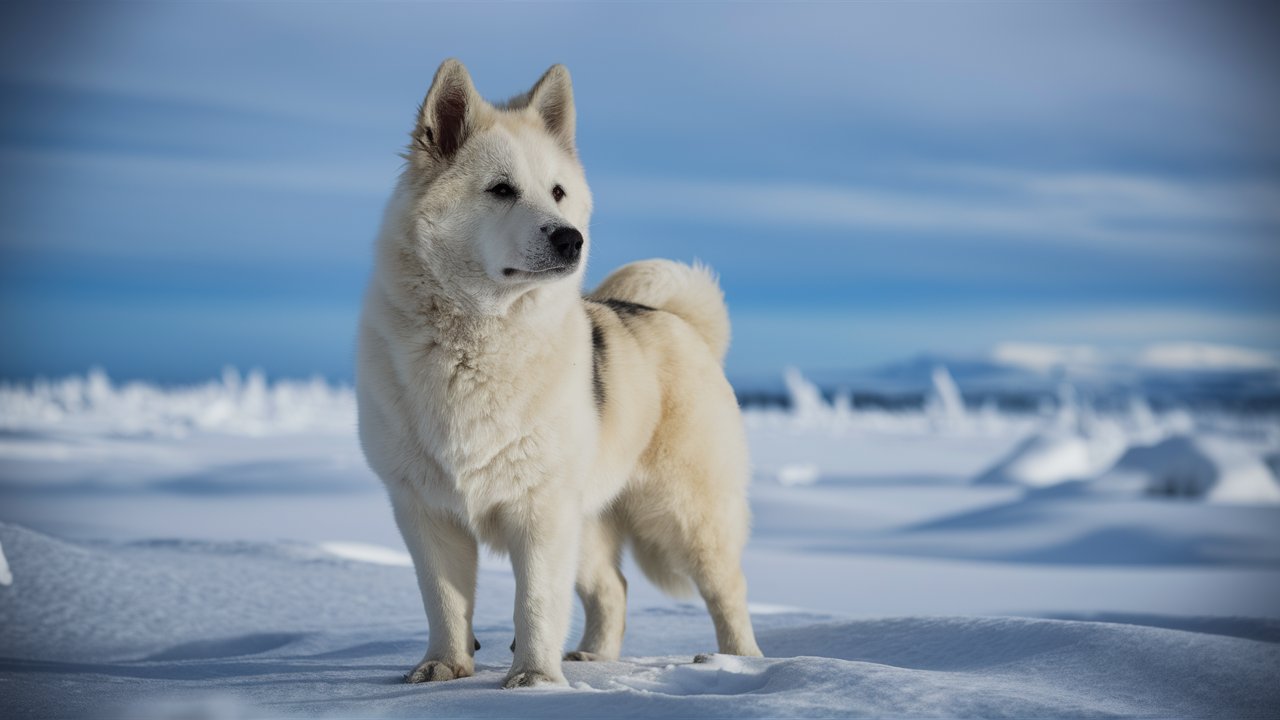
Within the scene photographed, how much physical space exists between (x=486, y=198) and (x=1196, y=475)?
31.0 ft

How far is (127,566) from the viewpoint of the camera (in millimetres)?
6230

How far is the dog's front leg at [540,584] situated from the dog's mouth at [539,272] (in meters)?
0.80

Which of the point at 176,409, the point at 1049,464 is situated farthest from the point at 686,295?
the point at 176,409

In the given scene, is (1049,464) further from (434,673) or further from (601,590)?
(434,673)

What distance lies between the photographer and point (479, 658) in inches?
189

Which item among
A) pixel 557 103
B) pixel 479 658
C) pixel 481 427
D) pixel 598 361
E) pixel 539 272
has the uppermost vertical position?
pixel 557 103

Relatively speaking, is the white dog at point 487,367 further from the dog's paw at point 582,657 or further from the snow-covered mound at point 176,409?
the snow-covered mound at point 176,409

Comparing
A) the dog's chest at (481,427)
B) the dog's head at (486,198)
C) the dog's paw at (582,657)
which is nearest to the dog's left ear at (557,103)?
the dog's head at (486,198)

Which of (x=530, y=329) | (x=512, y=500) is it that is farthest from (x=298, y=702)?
(x=530, y=329)

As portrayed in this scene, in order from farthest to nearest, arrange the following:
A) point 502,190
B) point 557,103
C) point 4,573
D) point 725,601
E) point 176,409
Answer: point 176,409, point 4,573, point 725,601, point 557,103, point 502,190

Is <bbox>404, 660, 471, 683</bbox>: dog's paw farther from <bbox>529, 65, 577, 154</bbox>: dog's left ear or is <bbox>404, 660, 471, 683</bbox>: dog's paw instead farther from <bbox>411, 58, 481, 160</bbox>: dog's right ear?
<bbox>529, 65, 577, 154</bbox>: dog's left ear

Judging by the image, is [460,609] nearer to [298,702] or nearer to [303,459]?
[298,702]

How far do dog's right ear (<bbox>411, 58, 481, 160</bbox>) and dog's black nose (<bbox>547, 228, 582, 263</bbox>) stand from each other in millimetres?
577

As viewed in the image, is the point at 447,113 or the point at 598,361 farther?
the point at 598,361
